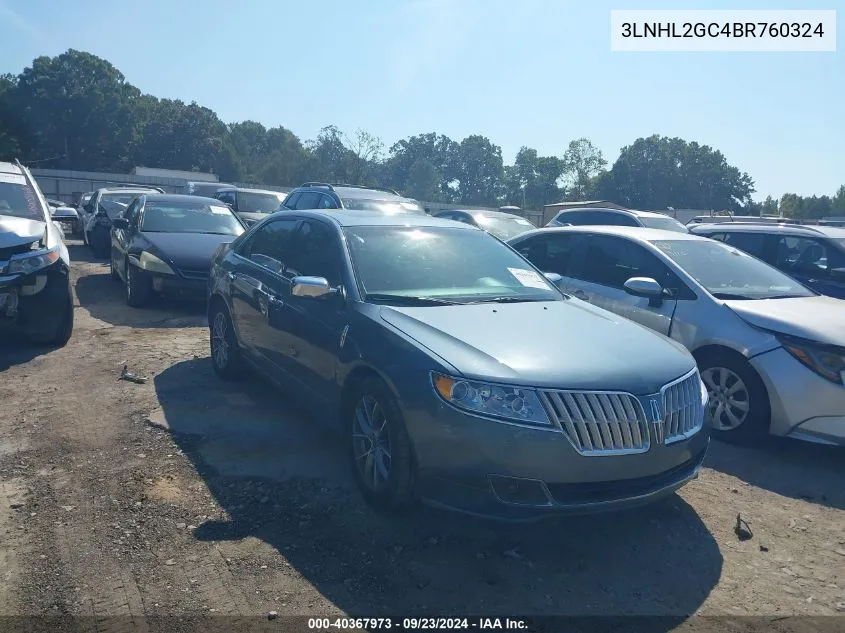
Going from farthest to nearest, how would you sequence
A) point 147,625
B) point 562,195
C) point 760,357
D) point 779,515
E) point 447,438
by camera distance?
point 562,195 < point 760,357 < point 779,515 < point 447,438 < point 147,625

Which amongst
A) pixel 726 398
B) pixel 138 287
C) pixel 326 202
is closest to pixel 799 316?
pixel 726 398

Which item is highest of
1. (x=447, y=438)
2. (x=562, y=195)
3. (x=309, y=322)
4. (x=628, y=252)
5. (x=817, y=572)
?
(x=562, y=195)

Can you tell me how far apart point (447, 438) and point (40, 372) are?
4.74 m

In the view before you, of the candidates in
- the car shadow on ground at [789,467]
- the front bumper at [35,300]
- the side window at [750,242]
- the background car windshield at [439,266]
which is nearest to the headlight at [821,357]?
the car shadow on ground at [789,467]

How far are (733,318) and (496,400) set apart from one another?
2.96 m

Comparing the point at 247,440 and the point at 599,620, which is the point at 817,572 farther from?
the point at 247,440

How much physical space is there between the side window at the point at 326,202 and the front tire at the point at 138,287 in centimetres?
358

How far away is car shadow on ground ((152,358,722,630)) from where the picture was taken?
3.06 metres

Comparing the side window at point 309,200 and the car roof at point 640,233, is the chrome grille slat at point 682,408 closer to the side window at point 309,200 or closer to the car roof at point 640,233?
the car roof at point 640,233

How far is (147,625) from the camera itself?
9.12ft

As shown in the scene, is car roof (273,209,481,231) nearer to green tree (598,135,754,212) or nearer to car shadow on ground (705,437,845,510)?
car shadow on ground (705,437,845,510)

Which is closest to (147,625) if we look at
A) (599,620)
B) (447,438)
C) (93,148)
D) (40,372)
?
Answer: (447,438)

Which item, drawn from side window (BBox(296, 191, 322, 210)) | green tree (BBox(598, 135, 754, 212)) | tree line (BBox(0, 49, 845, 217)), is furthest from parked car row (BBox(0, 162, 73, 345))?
green tree (BBox(598, 135, 754, 212))

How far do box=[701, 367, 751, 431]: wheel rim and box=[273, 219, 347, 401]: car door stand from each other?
2.89m
